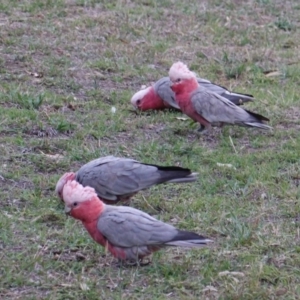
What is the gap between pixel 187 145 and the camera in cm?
740

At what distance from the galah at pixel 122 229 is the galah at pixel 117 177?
0.64 metres

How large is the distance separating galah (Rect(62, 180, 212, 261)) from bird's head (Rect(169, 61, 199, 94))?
2599 millimetres

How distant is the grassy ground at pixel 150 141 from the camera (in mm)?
5078

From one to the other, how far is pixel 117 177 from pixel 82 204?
0.79 metres

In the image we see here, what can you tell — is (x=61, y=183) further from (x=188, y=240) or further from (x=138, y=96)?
(x=138, y=96)

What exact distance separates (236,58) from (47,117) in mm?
3039

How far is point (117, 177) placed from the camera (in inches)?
237

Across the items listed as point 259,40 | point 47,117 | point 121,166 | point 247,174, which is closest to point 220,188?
point 247,174

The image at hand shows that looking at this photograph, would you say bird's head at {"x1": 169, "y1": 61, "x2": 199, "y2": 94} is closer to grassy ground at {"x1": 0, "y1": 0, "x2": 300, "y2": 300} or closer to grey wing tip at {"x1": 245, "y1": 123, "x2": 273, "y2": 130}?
grassy ground at {"x1": 0, "y1": 0, "x2": 300, "y2": 300}

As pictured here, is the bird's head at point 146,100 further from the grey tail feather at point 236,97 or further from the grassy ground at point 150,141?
the grey tail feather at point 236,97

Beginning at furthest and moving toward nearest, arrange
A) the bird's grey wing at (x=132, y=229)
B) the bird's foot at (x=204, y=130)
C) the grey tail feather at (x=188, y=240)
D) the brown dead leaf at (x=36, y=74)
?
the brown dead leaf at (x=36, y=74), the bird's foot at (x=204, y=130), the bird's grey wing at (x=132, y=229), the grey tail feather at (x=188, y=240)

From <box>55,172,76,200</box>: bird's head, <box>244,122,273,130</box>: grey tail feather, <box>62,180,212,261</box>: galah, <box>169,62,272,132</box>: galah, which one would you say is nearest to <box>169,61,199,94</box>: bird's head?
<box>169,62,272,132</box>: galah

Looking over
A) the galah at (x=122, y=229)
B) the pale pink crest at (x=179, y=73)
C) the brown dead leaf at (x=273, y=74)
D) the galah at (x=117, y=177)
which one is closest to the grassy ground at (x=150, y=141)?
the brown dead leaf at (x=273, y=74)

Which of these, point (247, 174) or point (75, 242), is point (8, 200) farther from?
point (247, 174)
